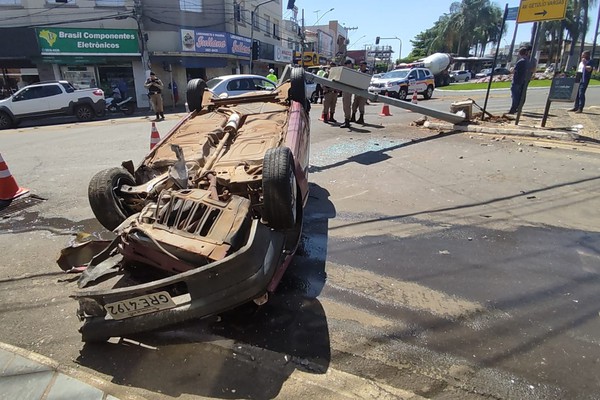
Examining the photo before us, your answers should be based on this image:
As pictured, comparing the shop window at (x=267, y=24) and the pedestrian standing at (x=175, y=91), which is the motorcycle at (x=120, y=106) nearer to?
the pedestrian standing at (x=175, y=91)

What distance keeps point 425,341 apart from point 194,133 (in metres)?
3.46

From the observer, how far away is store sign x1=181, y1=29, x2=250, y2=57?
23.7m

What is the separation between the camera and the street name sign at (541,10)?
28.8 feet

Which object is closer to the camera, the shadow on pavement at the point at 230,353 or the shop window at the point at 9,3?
the shadow on pavement at the point at 230,353

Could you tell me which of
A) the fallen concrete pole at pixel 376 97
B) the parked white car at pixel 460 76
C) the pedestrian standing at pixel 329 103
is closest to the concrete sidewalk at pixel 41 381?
the fallen concrete pole at pixel 376 97

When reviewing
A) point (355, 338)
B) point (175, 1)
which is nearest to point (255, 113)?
point (355, 338)

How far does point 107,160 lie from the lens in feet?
27.5

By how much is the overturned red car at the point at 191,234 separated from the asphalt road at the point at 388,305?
39cm

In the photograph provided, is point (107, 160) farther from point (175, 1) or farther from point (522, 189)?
point (175, 1)

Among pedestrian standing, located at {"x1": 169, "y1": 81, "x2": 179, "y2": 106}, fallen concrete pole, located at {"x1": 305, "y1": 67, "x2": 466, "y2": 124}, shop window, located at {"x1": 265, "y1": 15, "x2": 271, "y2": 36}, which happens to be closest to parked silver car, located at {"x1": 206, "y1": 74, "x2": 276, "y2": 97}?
fallen concrete pole, located at {"x1": 305, "y1": 67, "x2": 466, "y2": 124}

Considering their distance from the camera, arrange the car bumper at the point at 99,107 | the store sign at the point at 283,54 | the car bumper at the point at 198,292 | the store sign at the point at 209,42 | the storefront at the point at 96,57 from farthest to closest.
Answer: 1. the store sign at the point at 283,54
2. the store sign at the point at 209,42
3. the storefront at the point at 96,57
4. the car bumper at the point at 99,107
5. the car bumper at the point at 198,292

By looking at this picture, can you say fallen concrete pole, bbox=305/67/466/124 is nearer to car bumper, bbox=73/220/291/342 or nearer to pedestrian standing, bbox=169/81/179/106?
car bumper, bbox=73/220/291/342

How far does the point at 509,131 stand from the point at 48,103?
690 inches

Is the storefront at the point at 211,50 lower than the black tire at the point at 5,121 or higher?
higher
